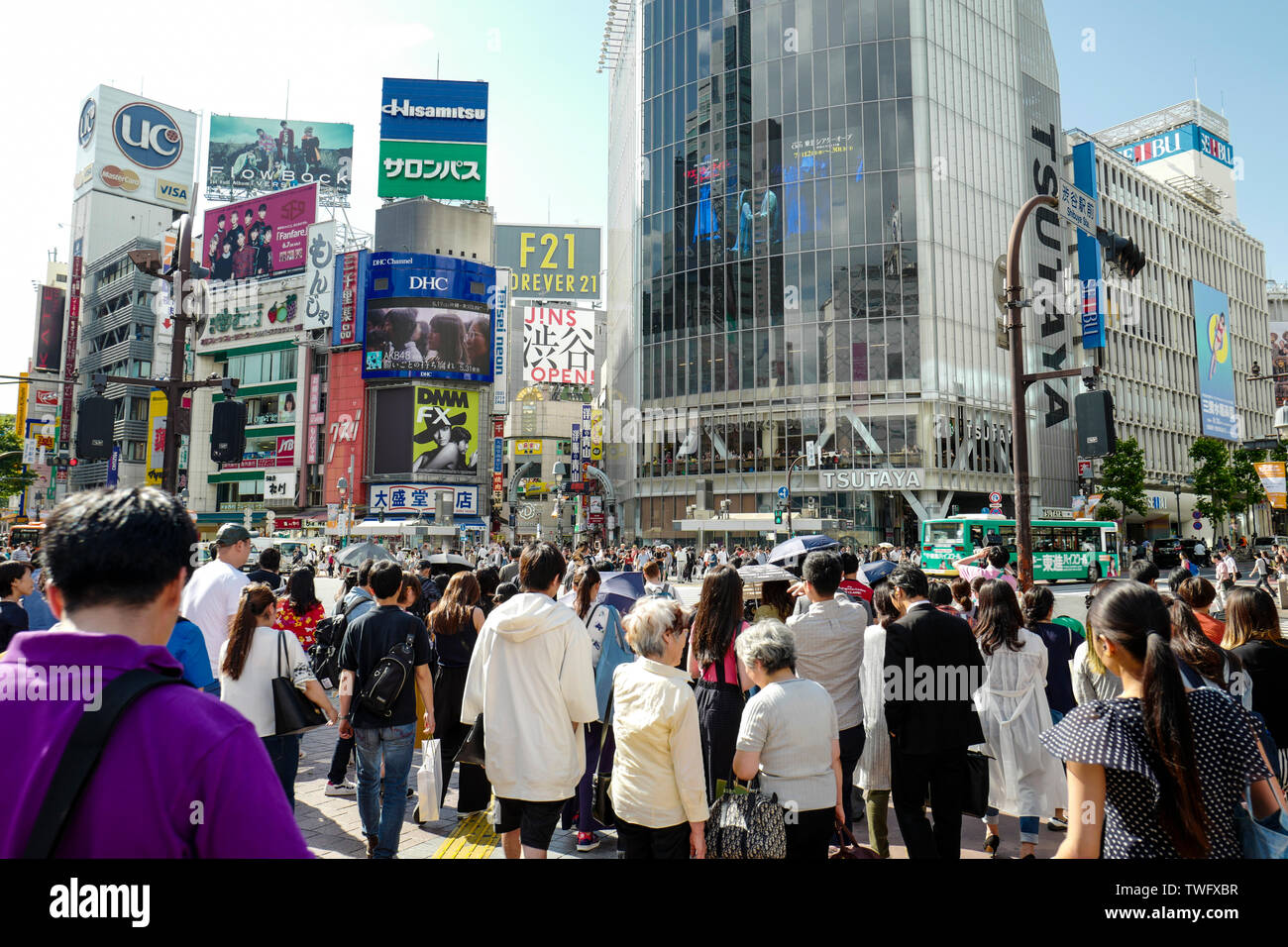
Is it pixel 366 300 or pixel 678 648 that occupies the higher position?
pixel 366 300

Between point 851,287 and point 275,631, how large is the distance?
48.6 m

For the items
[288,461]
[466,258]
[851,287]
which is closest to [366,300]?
[466,258]

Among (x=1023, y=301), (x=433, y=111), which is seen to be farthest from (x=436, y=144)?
(x=1023, y=301)

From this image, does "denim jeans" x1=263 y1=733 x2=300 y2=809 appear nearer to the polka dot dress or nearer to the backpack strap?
the backpack strap

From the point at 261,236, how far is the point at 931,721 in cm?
6995

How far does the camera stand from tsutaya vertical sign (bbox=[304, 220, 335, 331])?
58.7m

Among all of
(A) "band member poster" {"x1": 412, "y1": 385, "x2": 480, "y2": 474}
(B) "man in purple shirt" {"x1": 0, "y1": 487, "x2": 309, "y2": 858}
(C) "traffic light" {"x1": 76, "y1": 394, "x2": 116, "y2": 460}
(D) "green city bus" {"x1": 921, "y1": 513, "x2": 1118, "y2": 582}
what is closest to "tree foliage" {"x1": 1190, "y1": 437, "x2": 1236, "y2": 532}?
(D) "green city bus" {"x1": 921, "y1": 513, "x2": 1118, "y2": 582}

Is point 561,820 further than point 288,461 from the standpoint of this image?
No

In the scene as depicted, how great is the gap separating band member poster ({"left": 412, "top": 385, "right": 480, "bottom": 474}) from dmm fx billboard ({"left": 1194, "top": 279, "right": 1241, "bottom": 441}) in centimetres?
6793

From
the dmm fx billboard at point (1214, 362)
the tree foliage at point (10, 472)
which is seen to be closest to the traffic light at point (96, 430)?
the tree foliage at point (10, 472)

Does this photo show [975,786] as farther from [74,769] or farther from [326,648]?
[326,648]

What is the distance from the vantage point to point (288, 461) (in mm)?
60031
